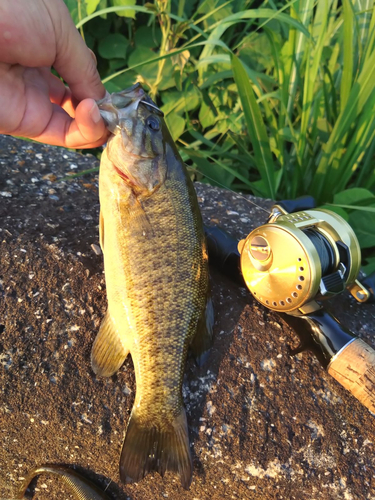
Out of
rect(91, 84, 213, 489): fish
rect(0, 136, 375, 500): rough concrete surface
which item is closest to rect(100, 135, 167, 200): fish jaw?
rect(91, 84, 213, 489): fish

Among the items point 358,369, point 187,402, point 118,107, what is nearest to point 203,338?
point 187,402

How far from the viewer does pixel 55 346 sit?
1914mm

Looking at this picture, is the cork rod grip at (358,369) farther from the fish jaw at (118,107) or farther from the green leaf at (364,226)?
the fish jaw at (118,107)

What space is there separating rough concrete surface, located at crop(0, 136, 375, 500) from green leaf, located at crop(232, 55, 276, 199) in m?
1.29

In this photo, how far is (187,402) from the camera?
190 cm

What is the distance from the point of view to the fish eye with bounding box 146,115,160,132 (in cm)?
192

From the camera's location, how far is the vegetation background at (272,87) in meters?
2.79

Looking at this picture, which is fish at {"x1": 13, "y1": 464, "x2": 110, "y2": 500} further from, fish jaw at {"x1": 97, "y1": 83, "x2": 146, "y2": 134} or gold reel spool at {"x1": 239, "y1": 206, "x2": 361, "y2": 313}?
fish jaw at {"x1": 97, "y1": 83, "x2": 146, "y2": 134}

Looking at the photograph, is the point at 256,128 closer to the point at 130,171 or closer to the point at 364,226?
the point at 364,226

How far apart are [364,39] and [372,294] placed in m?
2.11

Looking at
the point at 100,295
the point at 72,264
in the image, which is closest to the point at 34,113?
the point at 72,264

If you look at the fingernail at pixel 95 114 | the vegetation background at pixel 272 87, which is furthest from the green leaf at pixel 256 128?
the fingernail at pixel 95 114

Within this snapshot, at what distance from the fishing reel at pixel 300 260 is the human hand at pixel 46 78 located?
0.94 meters

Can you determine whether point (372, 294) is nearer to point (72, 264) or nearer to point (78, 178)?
point (72, 264)
